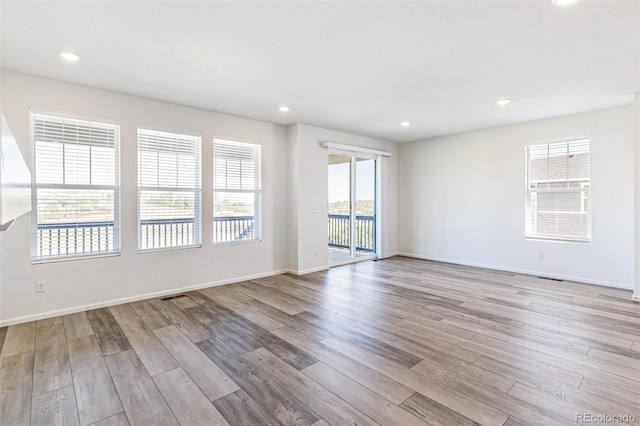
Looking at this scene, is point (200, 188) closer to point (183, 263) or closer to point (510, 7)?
point (183, 263)

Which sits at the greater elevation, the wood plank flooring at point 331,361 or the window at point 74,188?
the window at point 74,188

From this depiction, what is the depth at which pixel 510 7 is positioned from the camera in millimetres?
2205

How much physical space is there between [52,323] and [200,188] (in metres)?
2.21

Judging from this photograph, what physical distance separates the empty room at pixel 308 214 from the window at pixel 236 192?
3 cm

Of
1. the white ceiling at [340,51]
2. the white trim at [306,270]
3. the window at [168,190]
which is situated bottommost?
the white trim at [306,270]

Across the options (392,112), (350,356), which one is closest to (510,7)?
(392,112)

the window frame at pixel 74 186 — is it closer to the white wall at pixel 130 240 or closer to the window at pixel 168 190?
the white wall at pixel 130 240

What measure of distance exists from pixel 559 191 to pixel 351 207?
340 cm

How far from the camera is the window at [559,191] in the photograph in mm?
4801

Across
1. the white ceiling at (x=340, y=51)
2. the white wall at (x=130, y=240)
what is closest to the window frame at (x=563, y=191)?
the white ceiling at (x=340, y=51)

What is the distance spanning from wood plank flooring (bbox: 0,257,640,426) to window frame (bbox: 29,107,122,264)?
2.16 ft

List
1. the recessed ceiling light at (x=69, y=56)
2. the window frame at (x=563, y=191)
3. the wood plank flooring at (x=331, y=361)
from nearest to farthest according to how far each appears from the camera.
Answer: the wood plank flooring at (x=331, y=361)
the recessed ceiling light at (x=69, y=56)
the window frame at (x=563, y=191)

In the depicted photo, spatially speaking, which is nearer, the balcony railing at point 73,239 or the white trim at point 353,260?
the balcony railing at point 73,239

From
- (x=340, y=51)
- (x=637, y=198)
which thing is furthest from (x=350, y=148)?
(x=637, y=198)
